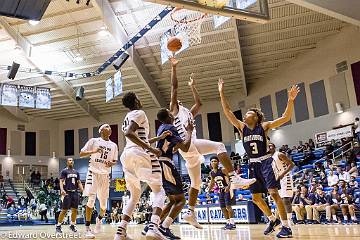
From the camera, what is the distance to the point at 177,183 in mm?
4945

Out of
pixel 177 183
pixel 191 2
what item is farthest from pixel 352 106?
pixel 177 183

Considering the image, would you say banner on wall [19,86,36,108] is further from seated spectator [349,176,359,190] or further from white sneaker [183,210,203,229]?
white sneaker [183,210,203,229]

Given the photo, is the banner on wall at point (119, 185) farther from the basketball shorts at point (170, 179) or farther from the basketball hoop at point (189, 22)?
the basketball shorts at point (170, 179)

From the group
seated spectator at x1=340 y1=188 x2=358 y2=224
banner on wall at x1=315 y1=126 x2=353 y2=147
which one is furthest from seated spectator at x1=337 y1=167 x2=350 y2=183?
banner on wall at x1=315 y1=126 x2=353 y2=147

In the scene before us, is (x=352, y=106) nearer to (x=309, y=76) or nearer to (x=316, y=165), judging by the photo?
(x=309, y=76)

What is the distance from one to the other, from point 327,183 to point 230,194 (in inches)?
250

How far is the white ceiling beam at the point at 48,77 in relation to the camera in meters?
17.8

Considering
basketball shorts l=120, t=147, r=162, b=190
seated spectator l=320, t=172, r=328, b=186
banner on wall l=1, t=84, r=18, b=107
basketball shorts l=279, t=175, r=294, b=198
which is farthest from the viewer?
banner on wall l=1, t=84, r=18, b=107

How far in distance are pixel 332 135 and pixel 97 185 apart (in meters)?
13.9

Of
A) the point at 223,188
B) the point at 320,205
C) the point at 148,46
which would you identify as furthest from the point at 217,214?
the point at 148,46

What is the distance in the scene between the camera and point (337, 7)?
13273 millimetres

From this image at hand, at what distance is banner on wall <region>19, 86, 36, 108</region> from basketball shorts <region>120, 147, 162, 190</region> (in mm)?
17359

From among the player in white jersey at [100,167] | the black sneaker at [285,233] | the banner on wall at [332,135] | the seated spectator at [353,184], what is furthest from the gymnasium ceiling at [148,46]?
the black sneaker at [285,233]

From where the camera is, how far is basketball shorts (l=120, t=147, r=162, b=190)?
4.38m
